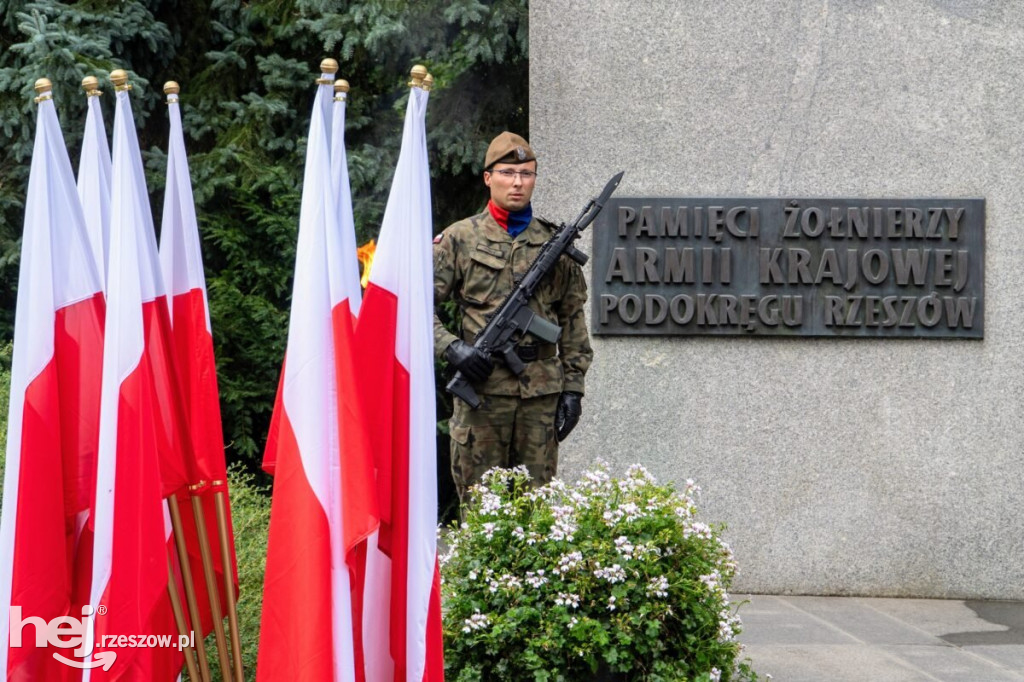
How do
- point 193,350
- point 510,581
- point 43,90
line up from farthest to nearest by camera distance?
point 510,581 < point 193,350 < point 43,90

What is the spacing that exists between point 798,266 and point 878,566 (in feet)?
5.52

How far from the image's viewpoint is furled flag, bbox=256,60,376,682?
3.43m

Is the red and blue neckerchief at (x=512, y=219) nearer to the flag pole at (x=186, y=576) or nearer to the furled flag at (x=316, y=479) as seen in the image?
the furled flag at (x=316, y=479)

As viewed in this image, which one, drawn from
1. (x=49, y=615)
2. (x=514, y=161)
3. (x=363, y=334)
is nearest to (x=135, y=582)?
(x=49, y=615)

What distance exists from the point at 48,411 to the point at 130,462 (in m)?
0.29

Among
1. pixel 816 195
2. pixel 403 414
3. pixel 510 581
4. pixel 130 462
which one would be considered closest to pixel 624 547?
pixel 510 581

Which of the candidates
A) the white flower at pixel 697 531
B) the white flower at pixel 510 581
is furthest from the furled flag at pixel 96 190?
the white flower at pixel 697 531

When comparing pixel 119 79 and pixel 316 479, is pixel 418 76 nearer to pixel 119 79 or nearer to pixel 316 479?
pixel 119 79

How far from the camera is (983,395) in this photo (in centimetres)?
655

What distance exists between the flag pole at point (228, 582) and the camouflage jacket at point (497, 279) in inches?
59.6

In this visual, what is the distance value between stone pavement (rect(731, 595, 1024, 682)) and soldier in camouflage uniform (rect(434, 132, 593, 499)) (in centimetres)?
136

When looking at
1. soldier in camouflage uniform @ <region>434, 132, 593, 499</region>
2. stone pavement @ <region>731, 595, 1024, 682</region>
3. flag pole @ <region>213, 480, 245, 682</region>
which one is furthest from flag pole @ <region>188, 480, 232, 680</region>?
stone pavement @ <region>731, 595, 1024, 682</region>

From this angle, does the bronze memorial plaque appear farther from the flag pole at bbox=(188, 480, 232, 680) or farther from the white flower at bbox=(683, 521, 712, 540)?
the flag pole at bbox=(188, 480, 232, 680)

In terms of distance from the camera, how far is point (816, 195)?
21.7ft
